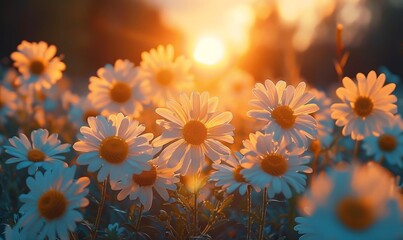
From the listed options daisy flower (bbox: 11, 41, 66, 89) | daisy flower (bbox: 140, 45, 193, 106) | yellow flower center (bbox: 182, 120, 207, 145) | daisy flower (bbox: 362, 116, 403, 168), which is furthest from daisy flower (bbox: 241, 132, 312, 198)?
daisy flower (bbox: 11, 41, 66, 89)

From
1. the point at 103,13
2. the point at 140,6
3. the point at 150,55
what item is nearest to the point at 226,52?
the point at 150,55

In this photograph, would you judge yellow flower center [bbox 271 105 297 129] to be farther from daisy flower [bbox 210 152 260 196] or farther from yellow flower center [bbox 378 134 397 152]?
yellow flower center [bbox 378 134 397 152]

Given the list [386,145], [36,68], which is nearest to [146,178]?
[386,145]

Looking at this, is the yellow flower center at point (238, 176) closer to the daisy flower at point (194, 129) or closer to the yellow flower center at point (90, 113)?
the daisy flower at point (194, 129)

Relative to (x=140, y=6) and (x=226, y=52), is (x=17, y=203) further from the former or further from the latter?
(x=140, y=6)

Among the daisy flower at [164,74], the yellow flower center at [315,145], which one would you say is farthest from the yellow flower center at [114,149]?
the daisy flower at [164,74]

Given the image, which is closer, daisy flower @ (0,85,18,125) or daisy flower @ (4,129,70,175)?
daisy flower @ (4,129,70,175)
